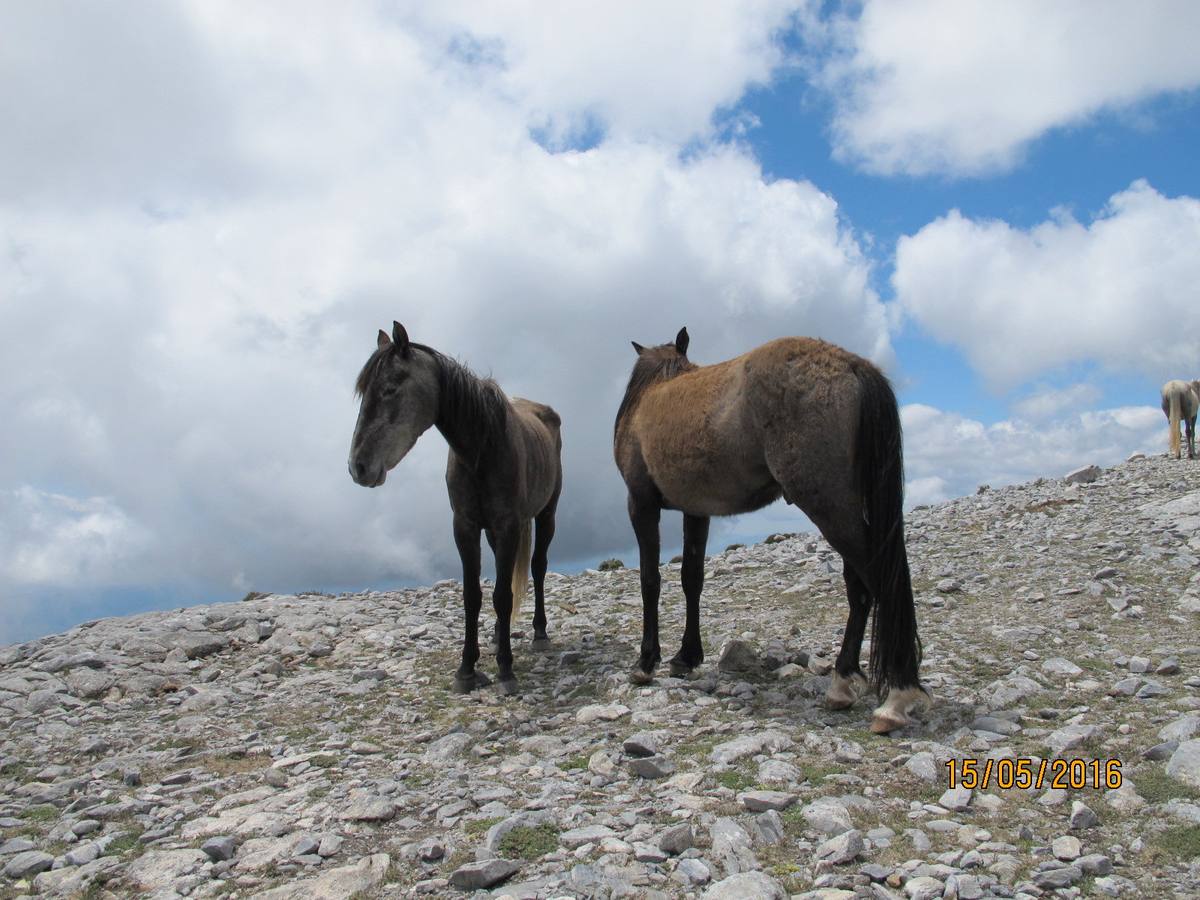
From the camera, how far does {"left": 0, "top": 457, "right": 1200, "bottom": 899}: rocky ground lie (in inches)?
133

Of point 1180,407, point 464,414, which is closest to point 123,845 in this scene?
point 464,414

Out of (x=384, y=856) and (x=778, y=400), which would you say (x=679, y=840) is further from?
(x=778, y=400)

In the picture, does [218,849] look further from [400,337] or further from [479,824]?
[400,337]

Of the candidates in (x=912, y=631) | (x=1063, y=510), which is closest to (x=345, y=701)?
(x=912, y=631)

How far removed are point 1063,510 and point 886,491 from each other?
1190 cm

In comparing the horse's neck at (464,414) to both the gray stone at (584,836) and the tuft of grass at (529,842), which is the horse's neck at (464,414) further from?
the gray stone at (584,836)

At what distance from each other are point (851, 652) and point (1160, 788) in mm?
2134

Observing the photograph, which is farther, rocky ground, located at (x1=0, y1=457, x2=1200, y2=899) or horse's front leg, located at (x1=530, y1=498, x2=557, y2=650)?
horse's front leg, located at (x1=530, y1=498, x2=557, y2=650)

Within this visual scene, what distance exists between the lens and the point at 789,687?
20.5 ft

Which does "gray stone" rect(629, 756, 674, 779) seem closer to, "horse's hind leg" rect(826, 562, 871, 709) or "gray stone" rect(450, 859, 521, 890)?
"gray stone" rect(450, 859, 521, 890)

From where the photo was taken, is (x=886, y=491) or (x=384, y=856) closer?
(x=384, y=856)

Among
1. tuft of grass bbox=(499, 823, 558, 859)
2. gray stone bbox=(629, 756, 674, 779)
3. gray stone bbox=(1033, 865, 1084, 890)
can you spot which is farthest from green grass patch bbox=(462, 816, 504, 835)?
gray stone bbox=(1033, 865, 1084, 890)

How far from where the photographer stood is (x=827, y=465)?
5.32 meters

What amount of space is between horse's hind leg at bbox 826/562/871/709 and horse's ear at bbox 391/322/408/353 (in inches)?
169
